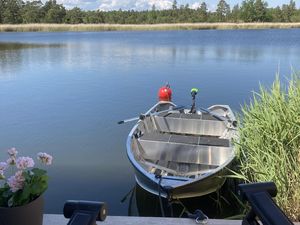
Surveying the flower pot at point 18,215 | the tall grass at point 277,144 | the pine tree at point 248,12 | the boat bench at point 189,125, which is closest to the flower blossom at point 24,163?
the flower pot at point 18,215

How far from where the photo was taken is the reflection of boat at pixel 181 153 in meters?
3.41

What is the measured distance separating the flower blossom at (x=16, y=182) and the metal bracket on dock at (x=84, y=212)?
405 mm

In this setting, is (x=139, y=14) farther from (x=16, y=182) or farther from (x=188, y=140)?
(x=16, y=182)

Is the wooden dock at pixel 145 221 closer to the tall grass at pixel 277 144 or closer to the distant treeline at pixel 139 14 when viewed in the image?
the tall grass at pixel 277 144

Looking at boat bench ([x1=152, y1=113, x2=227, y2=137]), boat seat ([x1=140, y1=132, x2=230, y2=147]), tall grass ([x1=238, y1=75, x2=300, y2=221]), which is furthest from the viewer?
boat bench ([x1=152, y1=113, x2=227, y2=137])

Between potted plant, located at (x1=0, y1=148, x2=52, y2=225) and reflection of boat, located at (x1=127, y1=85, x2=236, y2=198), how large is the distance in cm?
193

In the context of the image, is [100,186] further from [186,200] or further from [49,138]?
[49,138]

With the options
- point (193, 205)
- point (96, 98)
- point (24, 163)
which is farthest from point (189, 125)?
point (96, 98)

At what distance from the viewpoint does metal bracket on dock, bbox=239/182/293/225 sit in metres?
0.99

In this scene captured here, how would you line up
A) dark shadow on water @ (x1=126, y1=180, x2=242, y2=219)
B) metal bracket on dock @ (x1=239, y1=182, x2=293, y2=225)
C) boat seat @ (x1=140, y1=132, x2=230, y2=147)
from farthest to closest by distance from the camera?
boat seat @ (x1=140, y1=132, x2=230, y2=147) → dark shadow on water @ (x1=126, y1=180, x2=242, y2=219) → metal bracket on dock @ (x1=239, y1=182, x2=293, y2=225)

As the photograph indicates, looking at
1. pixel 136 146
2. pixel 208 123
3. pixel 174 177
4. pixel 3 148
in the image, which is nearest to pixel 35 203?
pixel 174 177

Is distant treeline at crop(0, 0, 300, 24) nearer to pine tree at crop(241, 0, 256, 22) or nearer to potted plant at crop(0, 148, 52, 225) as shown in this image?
pine tree at crop(241, 0, 256, 22)

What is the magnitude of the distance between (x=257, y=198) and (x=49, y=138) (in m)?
5.59

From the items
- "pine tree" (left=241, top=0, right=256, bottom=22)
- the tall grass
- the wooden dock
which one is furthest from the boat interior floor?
"pine tree" (left=241, top=0, right=256, bottom=22)
